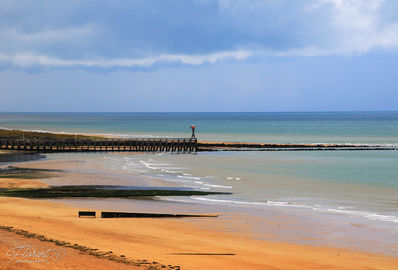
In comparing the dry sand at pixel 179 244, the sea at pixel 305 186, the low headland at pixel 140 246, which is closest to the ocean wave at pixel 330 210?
the sea at pixel 305 186

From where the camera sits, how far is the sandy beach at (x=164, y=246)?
14.0m

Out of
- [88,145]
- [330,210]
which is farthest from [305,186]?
[88,145]

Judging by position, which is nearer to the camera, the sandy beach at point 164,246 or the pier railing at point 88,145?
the sandy beach at point 164,246

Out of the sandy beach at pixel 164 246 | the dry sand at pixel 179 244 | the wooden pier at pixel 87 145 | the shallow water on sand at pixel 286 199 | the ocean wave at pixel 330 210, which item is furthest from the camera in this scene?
the wooden pier at pixel 87 145

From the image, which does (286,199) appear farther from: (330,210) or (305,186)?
(305,186)

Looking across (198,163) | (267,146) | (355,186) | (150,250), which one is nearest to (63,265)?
(150,250)

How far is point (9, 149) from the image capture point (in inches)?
2569

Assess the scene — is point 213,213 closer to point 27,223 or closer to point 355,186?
point 27,223

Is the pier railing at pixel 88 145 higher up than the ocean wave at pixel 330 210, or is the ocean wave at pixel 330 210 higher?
the pier railing at pixel 88 145

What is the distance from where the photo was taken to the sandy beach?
45.8 feet

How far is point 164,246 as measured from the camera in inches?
639

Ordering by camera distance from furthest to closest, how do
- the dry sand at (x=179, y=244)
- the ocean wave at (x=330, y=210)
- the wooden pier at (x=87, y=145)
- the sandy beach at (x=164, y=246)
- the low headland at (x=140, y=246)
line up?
the wooden pier at (x=87, y=145) → the ocean wave at (x=330, y=210) → the dry sand at (x=179, y=244) → the sandy beach at (x=164, y=246) → the low headland at (x=140, y=246)

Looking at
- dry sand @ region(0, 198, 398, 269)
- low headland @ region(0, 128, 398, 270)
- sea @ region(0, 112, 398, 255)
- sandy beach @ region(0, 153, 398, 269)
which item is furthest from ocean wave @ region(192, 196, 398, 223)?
dry sand @ region(0, 198, 398, 269)

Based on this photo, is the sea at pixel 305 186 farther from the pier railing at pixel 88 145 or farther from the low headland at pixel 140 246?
the pier railing at pixel 88 145
